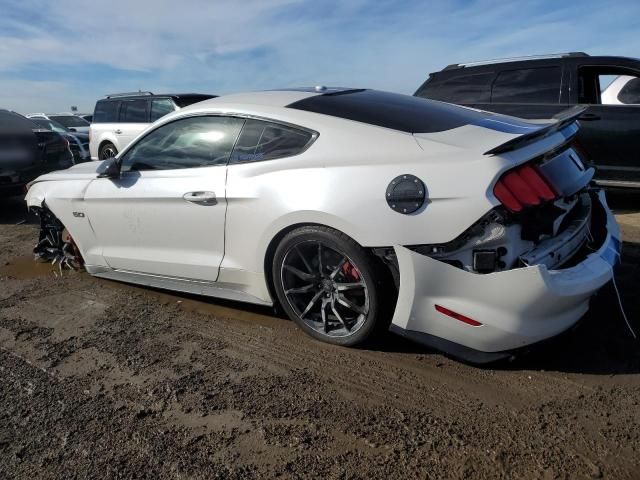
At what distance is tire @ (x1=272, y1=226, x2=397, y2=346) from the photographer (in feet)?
9.67

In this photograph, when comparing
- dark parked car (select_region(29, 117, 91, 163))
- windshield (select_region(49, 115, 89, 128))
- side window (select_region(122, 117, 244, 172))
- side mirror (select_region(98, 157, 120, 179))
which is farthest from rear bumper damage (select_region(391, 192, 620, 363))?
windshield (select_region(49, 115, 89, 128))

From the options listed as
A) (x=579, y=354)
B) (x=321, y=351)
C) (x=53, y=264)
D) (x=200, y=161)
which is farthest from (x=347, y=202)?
(x=53, y=264)

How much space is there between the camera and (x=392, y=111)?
11.2 ft

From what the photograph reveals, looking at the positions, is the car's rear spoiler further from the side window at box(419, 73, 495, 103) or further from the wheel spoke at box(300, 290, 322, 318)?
the side window at box(419, 73, 495, 103)

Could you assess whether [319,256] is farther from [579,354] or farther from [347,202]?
[579,354]

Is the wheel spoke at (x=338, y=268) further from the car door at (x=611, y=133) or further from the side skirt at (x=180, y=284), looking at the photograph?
the car door at (x=611, y=133)

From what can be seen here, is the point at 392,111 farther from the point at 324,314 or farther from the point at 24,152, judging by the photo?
the point at 24,152

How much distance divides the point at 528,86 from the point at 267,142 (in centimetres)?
448

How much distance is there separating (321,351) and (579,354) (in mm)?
1449

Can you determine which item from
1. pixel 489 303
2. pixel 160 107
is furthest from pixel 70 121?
pixel 489 303

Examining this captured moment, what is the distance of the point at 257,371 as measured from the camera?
122 inches

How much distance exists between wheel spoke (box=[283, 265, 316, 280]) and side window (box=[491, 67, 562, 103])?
4.60 m

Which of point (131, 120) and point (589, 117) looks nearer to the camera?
point (589, 117)

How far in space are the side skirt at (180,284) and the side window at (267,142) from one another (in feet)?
2.82
